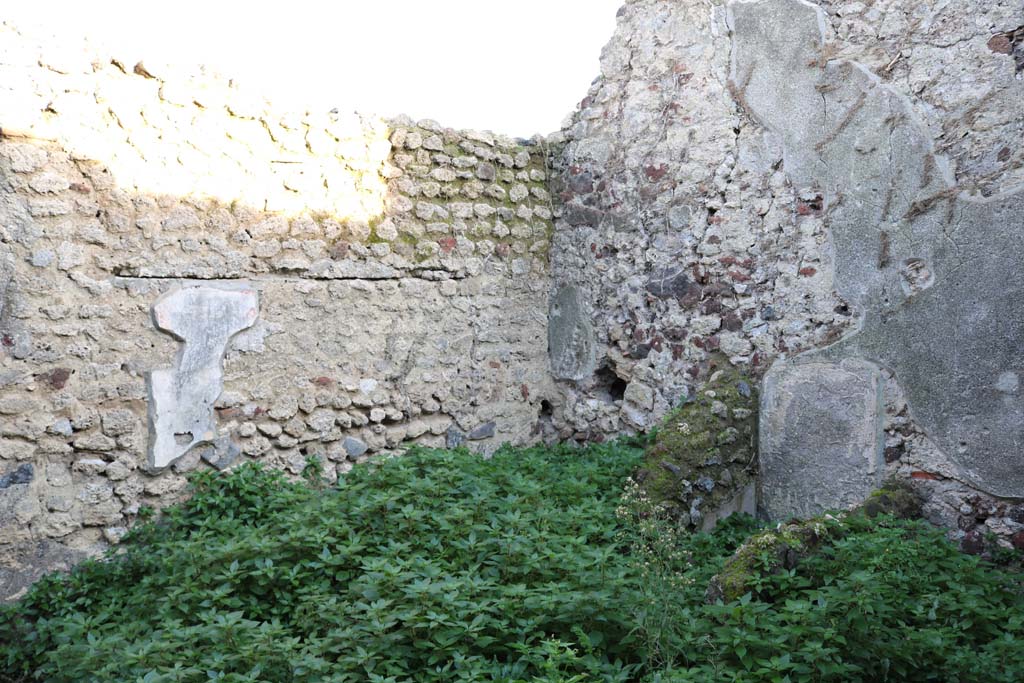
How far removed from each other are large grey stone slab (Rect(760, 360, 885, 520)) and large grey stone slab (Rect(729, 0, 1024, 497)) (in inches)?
6.1

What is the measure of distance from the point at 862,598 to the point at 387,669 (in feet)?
5.09

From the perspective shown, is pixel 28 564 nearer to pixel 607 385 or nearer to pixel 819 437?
pixel 607 385

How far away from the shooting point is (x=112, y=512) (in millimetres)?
3887

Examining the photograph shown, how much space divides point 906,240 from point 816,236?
0.46 metres

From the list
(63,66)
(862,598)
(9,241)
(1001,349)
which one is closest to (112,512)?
(9,241)

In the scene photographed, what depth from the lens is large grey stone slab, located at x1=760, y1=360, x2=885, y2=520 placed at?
14.0ft

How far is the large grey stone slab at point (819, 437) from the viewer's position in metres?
4.25

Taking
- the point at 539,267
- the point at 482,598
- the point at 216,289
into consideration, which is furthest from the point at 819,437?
the point at 216,289

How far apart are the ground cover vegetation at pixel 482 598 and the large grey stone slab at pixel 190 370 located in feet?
0.76

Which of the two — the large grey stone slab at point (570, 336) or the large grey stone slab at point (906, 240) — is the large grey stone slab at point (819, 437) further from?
the large grey stone slab at point (570, 336)

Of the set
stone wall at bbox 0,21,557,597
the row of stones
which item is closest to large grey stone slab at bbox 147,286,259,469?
stone wall at bbox 0,21,557,597

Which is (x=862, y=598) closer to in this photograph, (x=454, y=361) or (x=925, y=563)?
(x=925, y=563)

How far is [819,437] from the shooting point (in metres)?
4.38

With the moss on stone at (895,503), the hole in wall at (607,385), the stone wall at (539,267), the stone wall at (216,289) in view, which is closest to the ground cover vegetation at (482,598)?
the moss on stone at (895,503)
